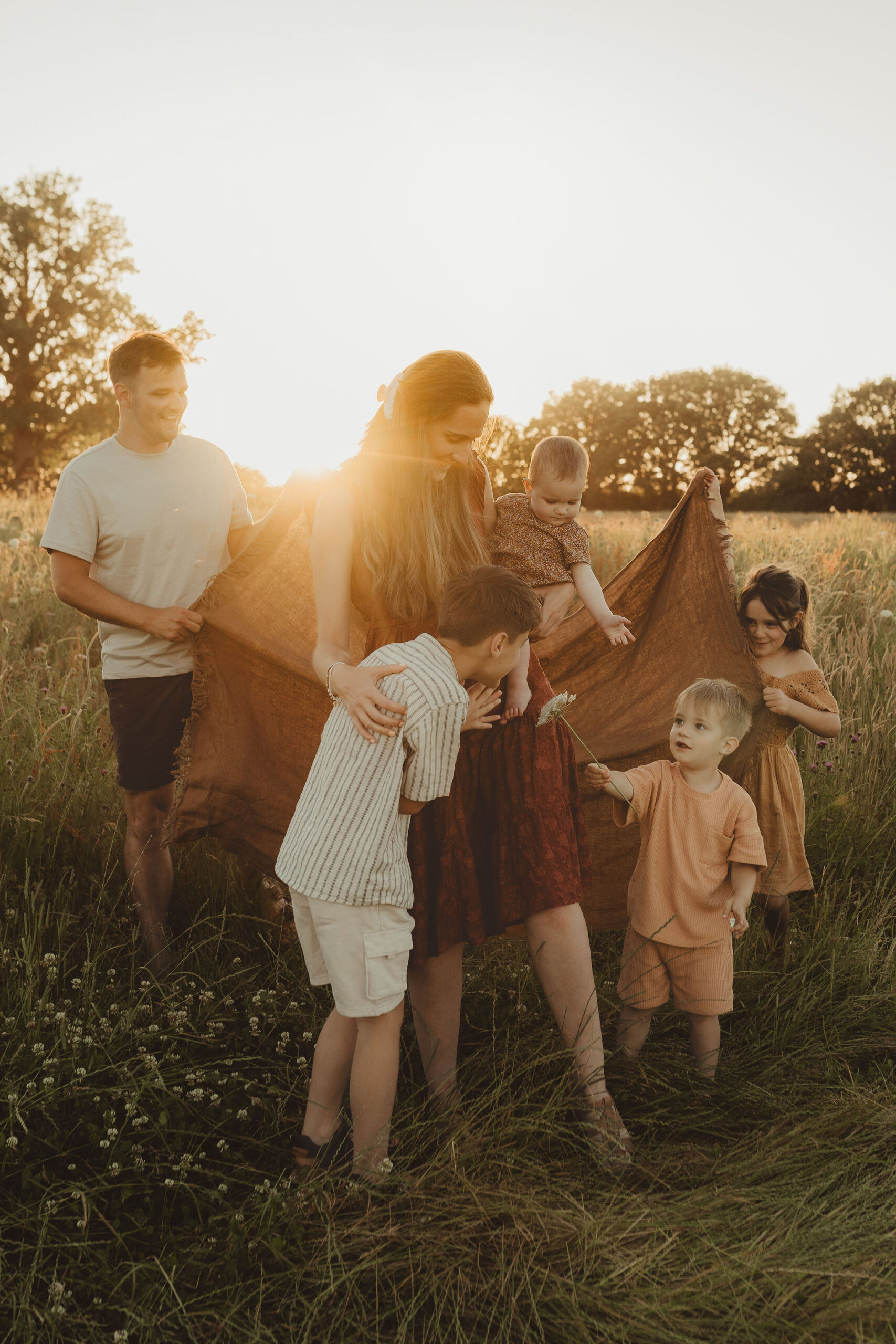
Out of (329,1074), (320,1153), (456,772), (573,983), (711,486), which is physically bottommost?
(320,1153)

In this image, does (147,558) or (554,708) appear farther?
(147,558)

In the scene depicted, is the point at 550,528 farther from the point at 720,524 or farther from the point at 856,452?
the point at 856,452

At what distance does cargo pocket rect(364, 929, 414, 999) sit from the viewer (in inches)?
81.4

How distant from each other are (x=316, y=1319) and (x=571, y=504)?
228 cm

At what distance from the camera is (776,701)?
2965 mm

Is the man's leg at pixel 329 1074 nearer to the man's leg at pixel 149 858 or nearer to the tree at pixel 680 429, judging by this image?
the man's leg at pixel 149 858

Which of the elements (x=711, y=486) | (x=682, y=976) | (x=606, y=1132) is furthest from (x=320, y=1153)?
(x=711, y=486)

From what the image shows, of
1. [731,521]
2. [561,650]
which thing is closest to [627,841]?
[561,650]

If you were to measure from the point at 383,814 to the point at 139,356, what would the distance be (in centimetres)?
193

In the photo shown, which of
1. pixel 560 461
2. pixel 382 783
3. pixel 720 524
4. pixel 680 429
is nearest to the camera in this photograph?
pixel 382 783

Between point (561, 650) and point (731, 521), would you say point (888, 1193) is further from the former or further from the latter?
point (731, 521)

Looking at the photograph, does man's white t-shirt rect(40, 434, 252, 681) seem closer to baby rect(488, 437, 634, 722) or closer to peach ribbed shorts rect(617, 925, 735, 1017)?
baby rect(488, 437, 634, 722)

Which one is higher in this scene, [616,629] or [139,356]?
[139,356]

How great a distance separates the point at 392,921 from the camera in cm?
213
